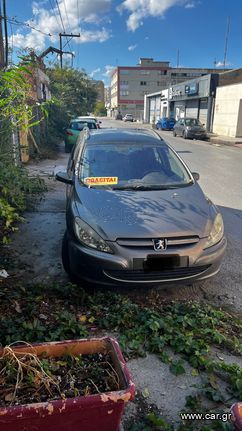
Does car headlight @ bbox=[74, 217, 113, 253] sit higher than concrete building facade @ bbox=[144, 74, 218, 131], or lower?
lower


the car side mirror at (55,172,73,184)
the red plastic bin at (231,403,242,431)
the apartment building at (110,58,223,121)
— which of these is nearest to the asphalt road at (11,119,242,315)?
the car side mirror at (55,172,73,184)

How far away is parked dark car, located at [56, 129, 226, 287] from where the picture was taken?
3.16m

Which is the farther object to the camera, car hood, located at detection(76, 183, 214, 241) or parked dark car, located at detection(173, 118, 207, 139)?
parked dark car, located at detection(173, 118, 207, 139)

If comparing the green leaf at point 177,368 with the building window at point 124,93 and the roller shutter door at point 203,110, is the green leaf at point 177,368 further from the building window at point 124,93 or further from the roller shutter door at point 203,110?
the building window at point 124,93

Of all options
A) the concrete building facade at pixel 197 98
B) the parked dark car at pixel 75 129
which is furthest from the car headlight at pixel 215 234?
the concrete building facade at pixel 197 98

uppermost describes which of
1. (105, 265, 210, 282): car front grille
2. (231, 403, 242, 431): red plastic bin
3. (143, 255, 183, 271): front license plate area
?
(143, 255, 183, 271): front license plate area

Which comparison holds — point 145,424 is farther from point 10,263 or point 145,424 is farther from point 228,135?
point 228,135

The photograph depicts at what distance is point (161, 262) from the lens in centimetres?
316

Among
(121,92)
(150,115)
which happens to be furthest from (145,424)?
(121,92)

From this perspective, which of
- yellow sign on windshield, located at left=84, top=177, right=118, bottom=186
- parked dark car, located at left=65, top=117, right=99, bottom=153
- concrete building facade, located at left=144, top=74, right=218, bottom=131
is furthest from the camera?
concrete building facade, located at left=144, top=74, right=218, bottom=131

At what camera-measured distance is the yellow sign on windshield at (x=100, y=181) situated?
4.09 metres

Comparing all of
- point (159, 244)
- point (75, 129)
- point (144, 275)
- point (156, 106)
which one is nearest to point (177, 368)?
point (144, 275)

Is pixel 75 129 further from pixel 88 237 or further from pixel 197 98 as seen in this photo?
pixel 197 98

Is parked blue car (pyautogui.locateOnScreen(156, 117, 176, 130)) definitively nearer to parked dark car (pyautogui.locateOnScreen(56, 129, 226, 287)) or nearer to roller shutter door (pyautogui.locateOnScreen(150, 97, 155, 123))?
roller shutter door (pyautogui.locateOnScreen(150, 97, 155, 123))
